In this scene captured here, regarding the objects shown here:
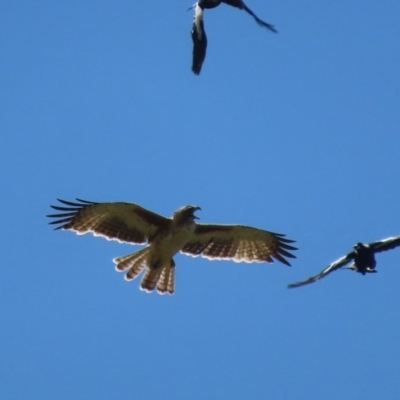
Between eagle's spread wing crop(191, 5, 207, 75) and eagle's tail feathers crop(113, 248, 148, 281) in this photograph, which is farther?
eagle's tail feathers crop(113, 248, 148, 281)

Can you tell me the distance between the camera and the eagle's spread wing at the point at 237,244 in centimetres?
1323

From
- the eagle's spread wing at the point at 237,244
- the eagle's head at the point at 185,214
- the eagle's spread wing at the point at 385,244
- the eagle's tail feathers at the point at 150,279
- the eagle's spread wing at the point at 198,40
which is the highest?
the eagle's spread wing at the point at 237,244

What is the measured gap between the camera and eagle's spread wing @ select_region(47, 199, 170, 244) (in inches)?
502

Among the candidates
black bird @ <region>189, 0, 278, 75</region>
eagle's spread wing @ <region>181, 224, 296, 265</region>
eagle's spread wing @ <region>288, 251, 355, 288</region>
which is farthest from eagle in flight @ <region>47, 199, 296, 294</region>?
eagle's spread wing @ <region>288, 251, 355, 288</region>

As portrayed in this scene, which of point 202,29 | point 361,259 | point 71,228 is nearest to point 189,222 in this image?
point 71,228

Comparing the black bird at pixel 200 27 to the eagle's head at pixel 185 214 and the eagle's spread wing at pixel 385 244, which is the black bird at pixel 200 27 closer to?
the eagle's spread wing at pixel 385 244

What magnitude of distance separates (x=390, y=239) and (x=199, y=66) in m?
2.29

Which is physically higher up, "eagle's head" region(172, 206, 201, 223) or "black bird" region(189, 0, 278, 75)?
"eagle's head" region(172, 206, 201, 223)

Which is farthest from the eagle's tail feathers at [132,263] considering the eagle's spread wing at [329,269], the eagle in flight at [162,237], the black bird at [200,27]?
the eagle's spread wing at [329,269]

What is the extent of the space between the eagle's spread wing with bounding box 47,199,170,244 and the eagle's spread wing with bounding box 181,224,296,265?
659 millimetres

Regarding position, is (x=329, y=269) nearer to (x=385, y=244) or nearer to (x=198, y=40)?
(x=385, y=244)

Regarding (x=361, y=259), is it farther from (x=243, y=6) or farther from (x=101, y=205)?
(x=101, y=205)

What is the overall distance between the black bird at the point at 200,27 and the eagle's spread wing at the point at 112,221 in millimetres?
5157

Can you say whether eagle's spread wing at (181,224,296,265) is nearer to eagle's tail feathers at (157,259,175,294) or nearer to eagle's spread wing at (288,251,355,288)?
eagle's tail feathers at (157,259,175,294)
